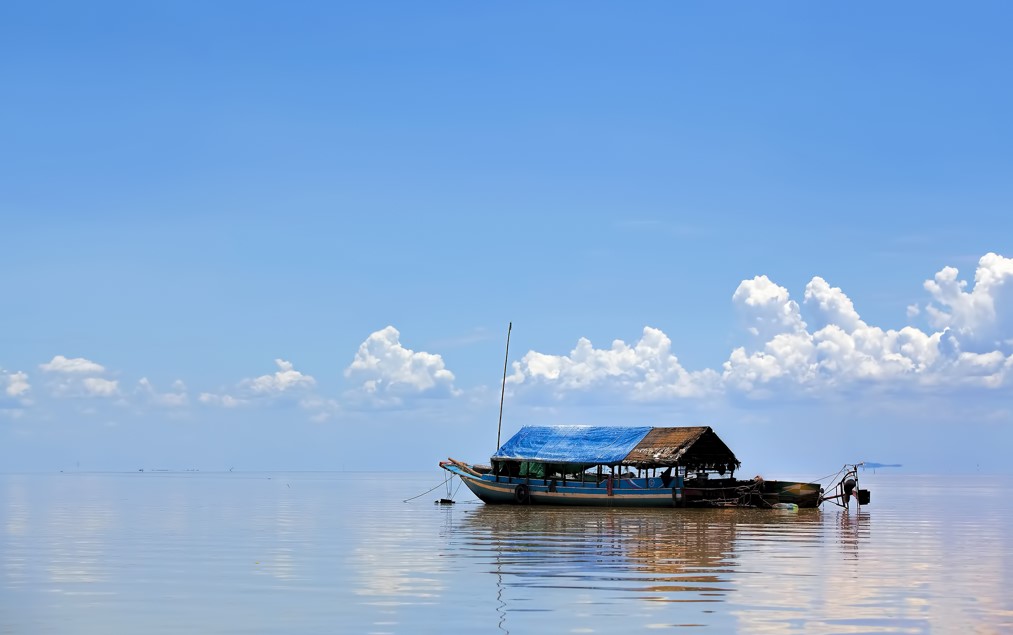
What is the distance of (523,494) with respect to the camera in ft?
203

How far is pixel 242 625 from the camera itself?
20.7 meters

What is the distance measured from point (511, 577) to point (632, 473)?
33124 mm

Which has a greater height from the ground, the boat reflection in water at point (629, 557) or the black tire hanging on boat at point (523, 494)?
the black tire hanging on boat at point (523, 494)

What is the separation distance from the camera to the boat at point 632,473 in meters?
57.7

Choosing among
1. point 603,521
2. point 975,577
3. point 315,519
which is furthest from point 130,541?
point 975,577

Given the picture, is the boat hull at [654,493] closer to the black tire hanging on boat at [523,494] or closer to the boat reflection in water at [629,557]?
Answer: the black tire hanging on boat at [523,494]

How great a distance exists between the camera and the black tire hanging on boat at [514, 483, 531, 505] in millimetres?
61812

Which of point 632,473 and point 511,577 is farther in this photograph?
point 632,473

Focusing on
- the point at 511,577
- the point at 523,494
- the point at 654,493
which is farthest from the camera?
the point at 523,494

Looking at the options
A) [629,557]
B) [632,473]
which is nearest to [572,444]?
[632,473]

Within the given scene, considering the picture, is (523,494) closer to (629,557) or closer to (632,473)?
(632,473)

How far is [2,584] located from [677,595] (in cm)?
1619

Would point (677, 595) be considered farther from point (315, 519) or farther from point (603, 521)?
point (315, 519)

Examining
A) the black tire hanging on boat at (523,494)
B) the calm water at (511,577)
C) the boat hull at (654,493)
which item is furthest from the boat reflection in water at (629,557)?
the black tire hanging on boat at (523,494)
